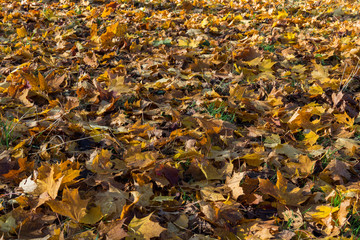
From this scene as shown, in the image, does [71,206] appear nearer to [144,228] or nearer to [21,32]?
[144,228]

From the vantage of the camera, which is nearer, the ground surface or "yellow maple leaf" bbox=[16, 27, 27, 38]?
the ground surface

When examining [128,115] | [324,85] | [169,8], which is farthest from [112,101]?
[169,8]

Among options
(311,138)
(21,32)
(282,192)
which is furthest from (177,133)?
(21,32)

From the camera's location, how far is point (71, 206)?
115 cm

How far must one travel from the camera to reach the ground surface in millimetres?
1226

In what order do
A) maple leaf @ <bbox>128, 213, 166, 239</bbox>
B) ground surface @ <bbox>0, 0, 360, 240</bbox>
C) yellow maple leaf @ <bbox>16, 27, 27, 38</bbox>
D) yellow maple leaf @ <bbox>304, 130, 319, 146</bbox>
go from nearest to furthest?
maple leaf @ <bbox>128, 213, 166, 239</bbox> < ground surface @ <bbox>0, 0, 360, 240</bbox> < yellow maple leaf @ <bbox>304, 130, 319, 146</bbox> < yellow maple leaf @ <bbox>16, 27, 27, 38</bbox>

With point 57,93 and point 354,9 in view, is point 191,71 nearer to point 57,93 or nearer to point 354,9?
point 57,93

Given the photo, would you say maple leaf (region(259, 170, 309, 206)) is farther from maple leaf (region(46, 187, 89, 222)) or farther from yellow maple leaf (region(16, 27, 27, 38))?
yellow maple leaf (region(16, 27, 27, 38))

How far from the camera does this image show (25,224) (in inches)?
44.9

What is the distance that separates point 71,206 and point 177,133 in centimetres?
74

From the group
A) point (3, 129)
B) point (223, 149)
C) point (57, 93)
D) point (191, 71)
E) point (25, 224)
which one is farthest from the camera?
point (191, 71)

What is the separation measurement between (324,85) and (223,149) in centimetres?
124

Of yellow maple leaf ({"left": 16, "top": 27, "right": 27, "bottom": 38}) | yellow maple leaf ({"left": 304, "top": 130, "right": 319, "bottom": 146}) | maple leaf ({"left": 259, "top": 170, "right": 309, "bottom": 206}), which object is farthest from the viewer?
yellow maple leaf ({"left": 16, "top": 27, "right": 27, "bottom": 38})

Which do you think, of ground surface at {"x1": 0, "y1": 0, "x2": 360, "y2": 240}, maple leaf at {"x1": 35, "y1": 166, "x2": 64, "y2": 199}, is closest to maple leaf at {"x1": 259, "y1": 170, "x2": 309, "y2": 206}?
ground surface at {"x1": 0, "y1": 0, "x2": 360, "y2": 240}
